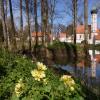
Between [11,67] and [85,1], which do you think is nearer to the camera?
[11,67]

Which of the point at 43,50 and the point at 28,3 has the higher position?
the point at 28,3

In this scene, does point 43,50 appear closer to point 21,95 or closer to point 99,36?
point 21,95

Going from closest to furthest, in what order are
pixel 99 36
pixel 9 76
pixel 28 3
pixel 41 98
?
pixel 41 98
pixel 9 76
pixel 28 3
pixel 99 36

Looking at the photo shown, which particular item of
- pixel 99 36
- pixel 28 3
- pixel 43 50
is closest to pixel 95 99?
pixel 43 50

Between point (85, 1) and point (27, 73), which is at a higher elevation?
point (85, 1)

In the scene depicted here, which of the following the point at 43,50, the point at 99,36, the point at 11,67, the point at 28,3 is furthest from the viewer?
the point at 99,36

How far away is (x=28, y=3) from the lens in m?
38.3

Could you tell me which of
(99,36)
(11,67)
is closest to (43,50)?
(11,67)

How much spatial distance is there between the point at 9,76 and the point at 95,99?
222 centimetres

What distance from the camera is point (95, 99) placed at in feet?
28.8

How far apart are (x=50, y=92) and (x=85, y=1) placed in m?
29.1

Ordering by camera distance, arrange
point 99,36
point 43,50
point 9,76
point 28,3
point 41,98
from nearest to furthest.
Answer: point 41,98, point 9,76, point 43,50, point 28,3, point 99,36

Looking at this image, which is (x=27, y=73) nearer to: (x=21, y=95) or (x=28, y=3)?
(x=21, y=95)

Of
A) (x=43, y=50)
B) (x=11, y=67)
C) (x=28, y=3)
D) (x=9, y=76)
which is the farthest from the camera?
(x=28, y=3)
